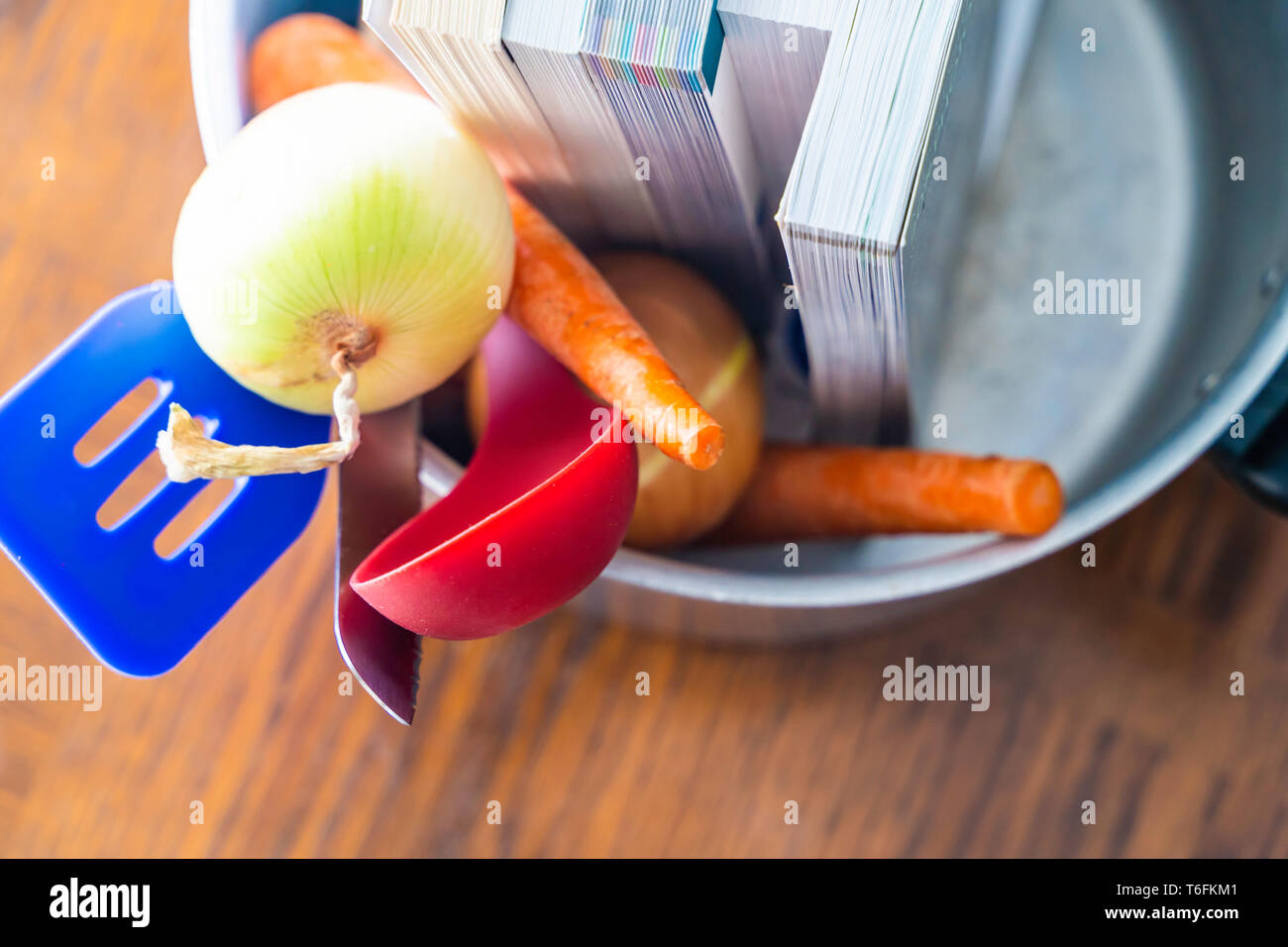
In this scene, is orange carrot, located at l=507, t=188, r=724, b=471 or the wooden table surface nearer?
orange carrot, located at l=507, t=188, r=724, b=471

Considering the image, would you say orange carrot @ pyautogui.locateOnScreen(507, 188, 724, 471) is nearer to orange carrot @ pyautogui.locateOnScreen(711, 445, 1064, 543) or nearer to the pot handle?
orange carrot @ pyautogui.locateOnScreen(711, 445, 1064, 543)

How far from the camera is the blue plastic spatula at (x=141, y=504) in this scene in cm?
31

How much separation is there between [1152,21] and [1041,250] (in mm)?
117

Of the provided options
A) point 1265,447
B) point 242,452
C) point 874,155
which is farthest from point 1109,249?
point 242,452

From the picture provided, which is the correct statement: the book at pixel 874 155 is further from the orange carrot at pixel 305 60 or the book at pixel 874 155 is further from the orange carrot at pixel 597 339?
the orange carrot at pixel 305 60

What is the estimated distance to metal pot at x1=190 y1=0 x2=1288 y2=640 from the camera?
0.44m

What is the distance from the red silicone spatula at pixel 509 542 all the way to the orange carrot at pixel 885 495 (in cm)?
11

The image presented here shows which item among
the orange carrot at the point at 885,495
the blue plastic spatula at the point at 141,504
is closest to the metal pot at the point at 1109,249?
the orange carrot at the point at 885,495

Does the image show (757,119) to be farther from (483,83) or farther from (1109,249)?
(1109,249)

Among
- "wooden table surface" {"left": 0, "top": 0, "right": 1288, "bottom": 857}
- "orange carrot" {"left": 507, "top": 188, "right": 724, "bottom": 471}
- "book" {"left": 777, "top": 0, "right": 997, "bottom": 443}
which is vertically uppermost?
"book" {"left": 777, "top": 0, "right": 997, "bottom": 443}

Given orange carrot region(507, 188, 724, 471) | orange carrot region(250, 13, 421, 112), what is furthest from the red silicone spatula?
orange carrot region(250, 13, 421, 112)

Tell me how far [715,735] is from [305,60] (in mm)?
304

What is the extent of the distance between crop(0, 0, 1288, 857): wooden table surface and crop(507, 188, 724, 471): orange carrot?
16 centimetres

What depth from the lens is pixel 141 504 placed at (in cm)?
33
